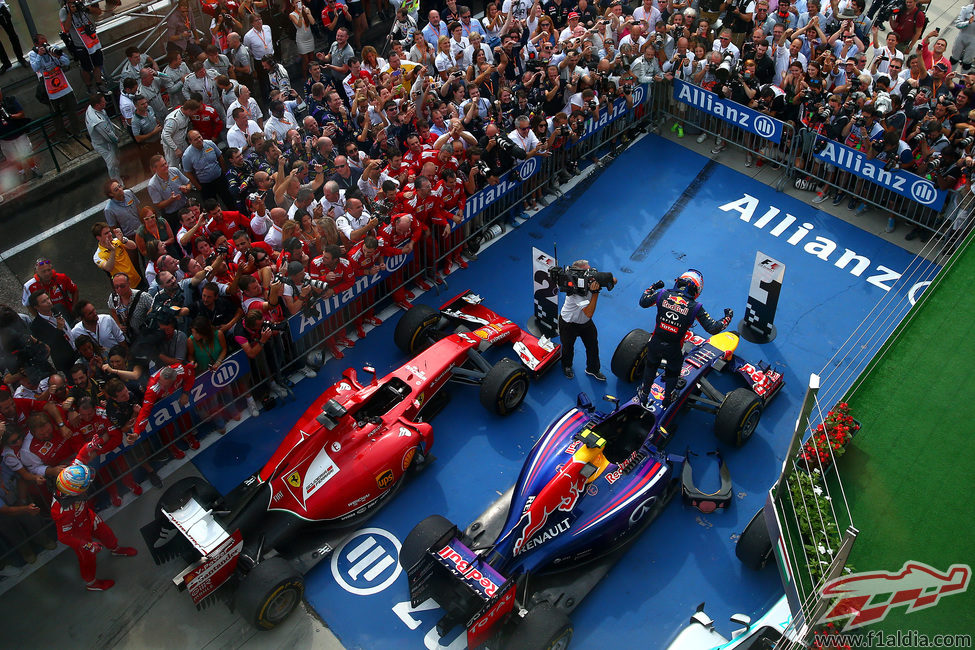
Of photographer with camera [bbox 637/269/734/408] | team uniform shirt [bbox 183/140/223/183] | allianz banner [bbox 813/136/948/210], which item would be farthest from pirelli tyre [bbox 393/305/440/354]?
allianz banner [bbox 813/136/948/210]

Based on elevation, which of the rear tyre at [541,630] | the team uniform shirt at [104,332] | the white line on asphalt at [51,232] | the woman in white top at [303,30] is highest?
the woman in white top at [303,30]

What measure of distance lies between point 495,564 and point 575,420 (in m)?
2.00

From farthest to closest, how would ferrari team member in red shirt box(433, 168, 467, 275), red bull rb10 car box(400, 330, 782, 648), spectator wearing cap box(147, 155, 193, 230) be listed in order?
ferrari team member in red shirt box(433, 168, 467, 275) < spectator wearing cap box(147, 155, 193, 230) < red bull rb10 car box(400, 330, 782, 648)

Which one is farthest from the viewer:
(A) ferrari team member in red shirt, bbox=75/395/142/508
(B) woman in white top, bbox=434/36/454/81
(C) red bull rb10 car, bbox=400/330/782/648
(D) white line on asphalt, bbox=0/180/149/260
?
(B) woman in white top, bbox=434/36/454/81

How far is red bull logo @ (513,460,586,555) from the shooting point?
30.5 feet

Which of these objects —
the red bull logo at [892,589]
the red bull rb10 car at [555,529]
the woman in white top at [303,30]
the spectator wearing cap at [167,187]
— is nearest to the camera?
the red bull logo at [892,589]

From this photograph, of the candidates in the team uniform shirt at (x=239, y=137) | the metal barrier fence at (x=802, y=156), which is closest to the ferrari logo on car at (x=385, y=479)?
the team uniform shirt at (x=239, y=137)

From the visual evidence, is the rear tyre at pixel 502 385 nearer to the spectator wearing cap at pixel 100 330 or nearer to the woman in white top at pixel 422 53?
the spectator wearing cap at pixel 100 330

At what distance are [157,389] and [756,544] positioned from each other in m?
6.91

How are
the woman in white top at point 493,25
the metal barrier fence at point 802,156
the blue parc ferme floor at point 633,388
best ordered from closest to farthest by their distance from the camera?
the blue parc ferme floor at point 633,388
the metal barrier fence at point 802,156
the woman in white top at point 493,25

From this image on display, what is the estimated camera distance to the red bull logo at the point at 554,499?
30.5 ft

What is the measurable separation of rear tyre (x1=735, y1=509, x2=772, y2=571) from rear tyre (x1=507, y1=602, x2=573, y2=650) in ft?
7.21

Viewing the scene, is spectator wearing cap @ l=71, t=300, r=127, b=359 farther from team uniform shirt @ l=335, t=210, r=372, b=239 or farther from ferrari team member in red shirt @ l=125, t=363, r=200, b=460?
team uniform shirt @ l=335, t=210, r=372, b=239

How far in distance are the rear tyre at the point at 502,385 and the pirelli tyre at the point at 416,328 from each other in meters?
1.24
